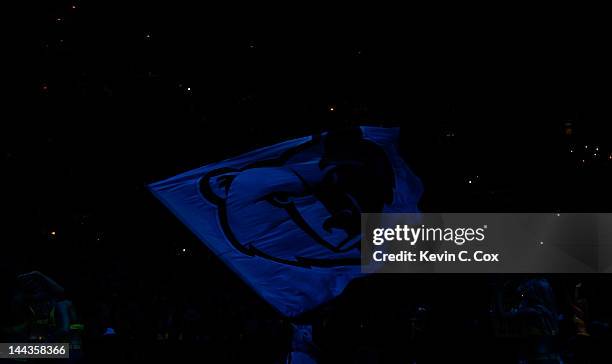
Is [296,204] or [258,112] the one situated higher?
[258,112]

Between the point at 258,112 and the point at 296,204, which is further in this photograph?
the point at 258,112

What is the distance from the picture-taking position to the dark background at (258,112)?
10875mm

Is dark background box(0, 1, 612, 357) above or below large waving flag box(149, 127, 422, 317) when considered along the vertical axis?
above

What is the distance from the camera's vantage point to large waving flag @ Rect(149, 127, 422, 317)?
8016 millimetres

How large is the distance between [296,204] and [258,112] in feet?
10.9

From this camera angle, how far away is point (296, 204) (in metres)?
8.63

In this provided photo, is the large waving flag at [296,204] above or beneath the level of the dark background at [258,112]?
beneath

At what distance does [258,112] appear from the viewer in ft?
37.9

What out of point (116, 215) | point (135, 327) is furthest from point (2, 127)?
point (135, 327)

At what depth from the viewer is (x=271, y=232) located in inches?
328

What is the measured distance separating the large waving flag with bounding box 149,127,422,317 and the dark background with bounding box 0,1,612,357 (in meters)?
1.82

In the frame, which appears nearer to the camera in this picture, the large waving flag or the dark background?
the large waving flag

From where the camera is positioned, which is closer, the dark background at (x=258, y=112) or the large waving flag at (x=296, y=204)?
the large waving flag at (x=296, y=204)

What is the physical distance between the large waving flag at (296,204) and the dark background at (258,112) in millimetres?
1824
